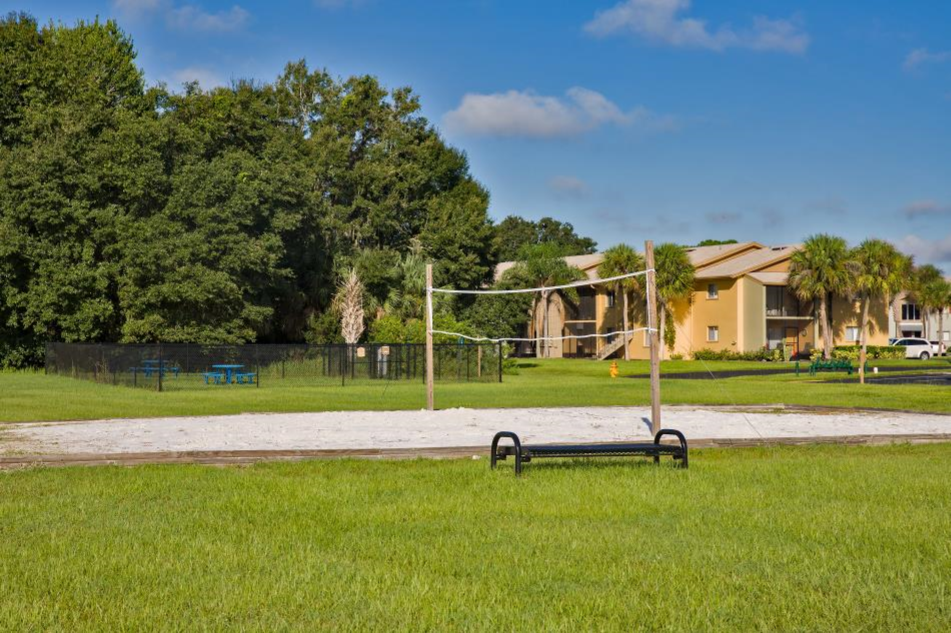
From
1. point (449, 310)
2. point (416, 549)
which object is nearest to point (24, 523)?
point (416, 549)

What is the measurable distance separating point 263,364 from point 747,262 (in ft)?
151

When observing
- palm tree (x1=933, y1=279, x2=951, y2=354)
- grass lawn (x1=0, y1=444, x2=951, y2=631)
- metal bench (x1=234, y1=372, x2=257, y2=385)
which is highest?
palm tree (x1=933, y1=279, x2=951, y2=354)

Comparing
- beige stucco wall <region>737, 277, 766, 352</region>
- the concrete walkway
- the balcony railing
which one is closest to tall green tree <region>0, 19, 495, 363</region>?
beige stucco wall <region>737, 277, 766, 352</region>

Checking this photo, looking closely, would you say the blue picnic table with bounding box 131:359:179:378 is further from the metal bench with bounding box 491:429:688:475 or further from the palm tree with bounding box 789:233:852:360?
the palm tree with bounding box 789:233:852:360

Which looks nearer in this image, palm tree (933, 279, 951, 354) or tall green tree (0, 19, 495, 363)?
tall green tree (0, 19, 495, 363)

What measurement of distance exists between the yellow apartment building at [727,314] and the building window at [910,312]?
12.7m

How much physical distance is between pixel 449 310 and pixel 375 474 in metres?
47.3

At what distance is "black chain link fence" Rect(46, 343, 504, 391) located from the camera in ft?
125

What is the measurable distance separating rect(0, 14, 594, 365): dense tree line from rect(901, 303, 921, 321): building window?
43248 millimetres

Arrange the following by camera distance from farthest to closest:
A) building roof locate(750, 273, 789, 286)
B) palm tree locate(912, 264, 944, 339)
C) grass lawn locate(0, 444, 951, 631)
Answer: palm tree locate(912, 264, 944, 339) < building roof locate(750, 273, 789, 286) < grass lawn locate(0, 444, 951, 631)

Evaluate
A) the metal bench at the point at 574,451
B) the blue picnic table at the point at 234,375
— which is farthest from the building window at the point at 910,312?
the metal bench at the point at 574,451

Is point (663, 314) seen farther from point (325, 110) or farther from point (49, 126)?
point (49, 126)

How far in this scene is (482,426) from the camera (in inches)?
841

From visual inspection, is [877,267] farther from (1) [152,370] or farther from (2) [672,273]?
(1) [152,370]
